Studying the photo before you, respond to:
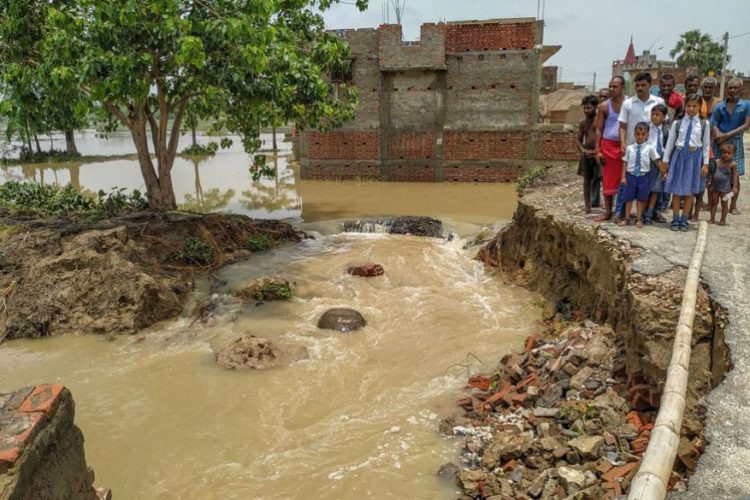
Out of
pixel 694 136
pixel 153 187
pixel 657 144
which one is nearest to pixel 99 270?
pixel 153 187

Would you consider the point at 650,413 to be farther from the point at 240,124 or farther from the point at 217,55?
the point at 240,124

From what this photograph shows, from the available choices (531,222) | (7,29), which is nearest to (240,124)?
(7,29)

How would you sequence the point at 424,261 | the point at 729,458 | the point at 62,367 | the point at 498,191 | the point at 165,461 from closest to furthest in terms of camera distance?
the point at 729,458, the point at 165,461, the point at 62,367, the point at 424,261, the point at 498,191

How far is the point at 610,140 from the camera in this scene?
6.41m

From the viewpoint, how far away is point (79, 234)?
8789 millimetres

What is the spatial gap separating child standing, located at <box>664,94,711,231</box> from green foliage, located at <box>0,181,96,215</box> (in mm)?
11807

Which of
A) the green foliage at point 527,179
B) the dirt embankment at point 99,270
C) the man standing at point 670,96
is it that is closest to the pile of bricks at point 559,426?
the man standing at point 670,96

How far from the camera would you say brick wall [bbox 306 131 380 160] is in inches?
781

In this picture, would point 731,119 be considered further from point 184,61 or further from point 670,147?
point 184,61

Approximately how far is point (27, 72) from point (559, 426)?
8864 millimetres

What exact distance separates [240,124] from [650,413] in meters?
9.41

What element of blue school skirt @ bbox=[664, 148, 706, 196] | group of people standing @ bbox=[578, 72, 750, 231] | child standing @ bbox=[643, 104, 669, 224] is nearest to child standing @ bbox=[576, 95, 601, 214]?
group of people standing @ bbox=[578, 72, 750, 231]

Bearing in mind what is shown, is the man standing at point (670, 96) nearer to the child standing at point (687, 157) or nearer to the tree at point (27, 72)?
the child standing at point (687, 157)

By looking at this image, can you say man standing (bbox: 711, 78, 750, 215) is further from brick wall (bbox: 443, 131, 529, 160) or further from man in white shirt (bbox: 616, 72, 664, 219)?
brick wall (bbox: 443, 131, 529, 160)
